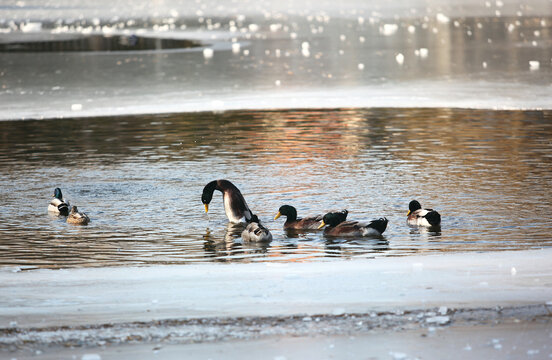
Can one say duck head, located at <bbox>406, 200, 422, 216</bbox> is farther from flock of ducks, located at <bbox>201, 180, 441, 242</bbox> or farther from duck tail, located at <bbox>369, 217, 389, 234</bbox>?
duck tail, located at <bbox>369, 217, 389, 234</bbox>

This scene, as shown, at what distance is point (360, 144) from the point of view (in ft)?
59.2

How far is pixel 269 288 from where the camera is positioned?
810 cm

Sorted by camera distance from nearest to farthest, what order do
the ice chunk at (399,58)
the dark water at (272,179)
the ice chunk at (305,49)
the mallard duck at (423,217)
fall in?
the dark water at (272,179)
the mallard duck at (423,217)
the ice chunk at (399,58)
the ice chunk at (305,49)

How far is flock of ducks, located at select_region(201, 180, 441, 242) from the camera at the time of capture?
1099cm

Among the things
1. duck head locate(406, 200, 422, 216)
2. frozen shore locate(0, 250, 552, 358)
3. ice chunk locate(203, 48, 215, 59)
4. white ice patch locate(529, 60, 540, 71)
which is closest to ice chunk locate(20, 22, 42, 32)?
ice chunk locate(203, 48, 215, 59)

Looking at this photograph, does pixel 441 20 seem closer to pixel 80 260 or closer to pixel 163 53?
pixel 163 53

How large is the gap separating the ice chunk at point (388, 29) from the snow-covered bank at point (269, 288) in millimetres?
36102

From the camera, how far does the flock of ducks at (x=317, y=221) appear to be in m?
11.0

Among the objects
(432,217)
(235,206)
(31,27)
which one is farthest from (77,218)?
(31,27)

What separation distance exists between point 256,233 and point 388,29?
122 ft

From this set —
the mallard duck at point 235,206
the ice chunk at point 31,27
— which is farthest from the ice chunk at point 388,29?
the mallard duck at point 235,206

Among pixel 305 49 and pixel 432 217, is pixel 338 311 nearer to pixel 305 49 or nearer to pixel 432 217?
pixel 432 217

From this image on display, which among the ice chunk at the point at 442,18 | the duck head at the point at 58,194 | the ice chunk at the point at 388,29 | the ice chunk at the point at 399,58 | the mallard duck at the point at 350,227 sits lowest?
the mallard duck at the point at 350,227

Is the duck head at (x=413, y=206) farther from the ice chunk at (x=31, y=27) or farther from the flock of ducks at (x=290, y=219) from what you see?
the ice chunk at (x=31, y=27)
